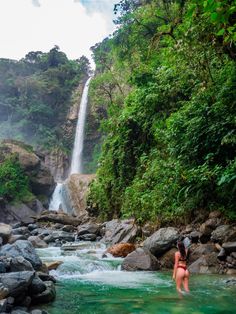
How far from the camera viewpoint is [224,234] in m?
9.33

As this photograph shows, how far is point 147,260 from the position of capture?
32.1ft

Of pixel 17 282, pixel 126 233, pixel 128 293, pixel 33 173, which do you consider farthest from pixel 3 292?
pixel 33 173

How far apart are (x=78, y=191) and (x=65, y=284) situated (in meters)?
23.6

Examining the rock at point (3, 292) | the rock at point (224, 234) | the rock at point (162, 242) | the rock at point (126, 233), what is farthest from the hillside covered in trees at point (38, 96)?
the rock at point (3, 292)

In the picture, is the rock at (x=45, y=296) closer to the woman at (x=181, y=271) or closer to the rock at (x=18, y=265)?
the rock at (x=18, y=265)

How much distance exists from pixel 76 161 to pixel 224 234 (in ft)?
112

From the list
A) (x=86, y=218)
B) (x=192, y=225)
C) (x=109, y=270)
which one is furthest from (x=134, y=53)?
(x=109, y=270)

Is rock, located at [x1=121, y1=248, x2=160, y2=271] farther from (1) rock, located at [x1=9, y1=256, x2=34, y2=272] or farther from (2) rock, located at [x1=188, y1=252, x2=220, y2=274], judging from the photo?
(1) rock, located at [x1=9, y1=256, x2=34, y2=272]

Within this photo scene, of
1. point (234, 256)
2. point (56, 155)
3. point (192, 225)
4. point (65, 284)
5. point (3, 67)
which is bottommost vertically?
point (65, 284)

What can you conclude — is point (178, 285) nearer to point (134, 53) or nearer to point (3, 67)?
point (134, 53)

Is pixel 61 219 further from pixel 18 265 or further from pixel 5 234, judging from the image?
pixel 18 265

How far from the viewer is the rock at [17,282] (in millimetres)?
5859

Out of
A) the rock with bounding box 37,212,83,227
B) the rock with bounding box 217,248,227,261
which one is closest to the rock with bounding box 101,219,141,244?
the rock with bounding box 217,248,227,261

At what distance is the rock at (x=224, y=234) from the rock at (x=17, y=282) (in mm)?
5043
